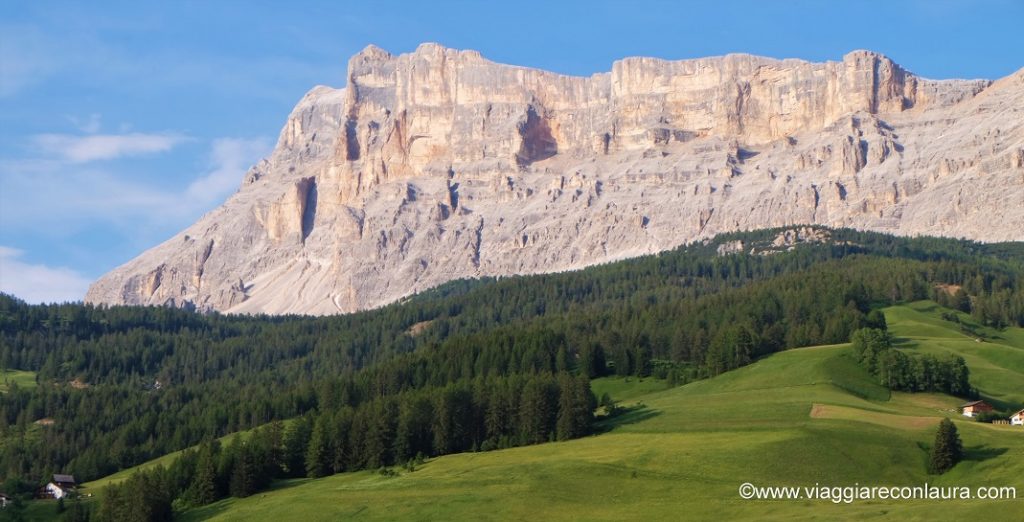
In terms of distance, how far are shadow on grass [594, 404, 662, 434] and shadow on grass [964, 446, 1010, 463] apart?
32.4 m

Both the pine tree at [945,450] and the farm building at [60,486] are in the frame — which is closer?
the pine tree at [945,450]

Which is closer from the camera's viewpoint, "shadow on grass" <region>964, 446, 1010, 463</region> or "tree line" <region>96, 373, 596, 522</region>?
"shadow on grass" <region>964, 446, 1010, 463</region>

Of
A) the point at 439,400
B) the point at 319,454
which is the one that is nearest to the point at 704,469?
the point at 439,400

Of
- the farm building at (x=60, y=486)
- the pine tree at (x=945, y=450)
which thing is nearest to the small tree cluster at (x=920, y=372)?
the pine tree at (x=945, y=450)

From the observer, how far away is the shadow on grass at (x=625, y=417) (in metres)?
127

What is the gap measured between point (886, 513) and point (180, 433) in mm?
108399

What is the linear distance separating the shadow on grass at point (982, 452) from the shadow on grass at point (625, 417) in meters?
32.4

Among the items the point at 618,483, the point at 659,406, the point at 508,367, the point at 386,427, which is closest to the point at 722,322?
the point at 508,367

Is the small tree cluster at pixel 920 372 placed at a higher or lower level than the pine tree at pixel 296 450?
higher

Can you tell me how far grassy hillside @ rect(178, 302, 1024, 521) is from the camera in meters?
90.7

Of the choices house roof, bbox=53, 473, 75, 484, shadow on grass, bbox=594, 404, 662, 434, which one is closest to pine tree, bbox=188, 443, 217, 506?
house roof, bbox=53, 473, 75, 484

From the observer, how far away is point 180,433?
16800 cm

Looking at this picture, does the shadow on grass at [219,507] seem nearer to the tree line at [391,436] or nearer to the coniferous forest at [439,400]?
the tree line at [391,436]

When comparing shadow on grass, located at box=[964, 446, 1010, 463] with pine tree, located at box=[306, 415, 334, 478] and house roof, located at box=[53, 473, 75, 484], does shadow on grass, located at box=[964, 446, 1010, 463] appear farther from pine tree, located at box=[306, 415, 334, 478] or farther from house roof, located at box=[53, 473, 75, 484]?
house roof, located at box=[53, 473, 75, 484]
